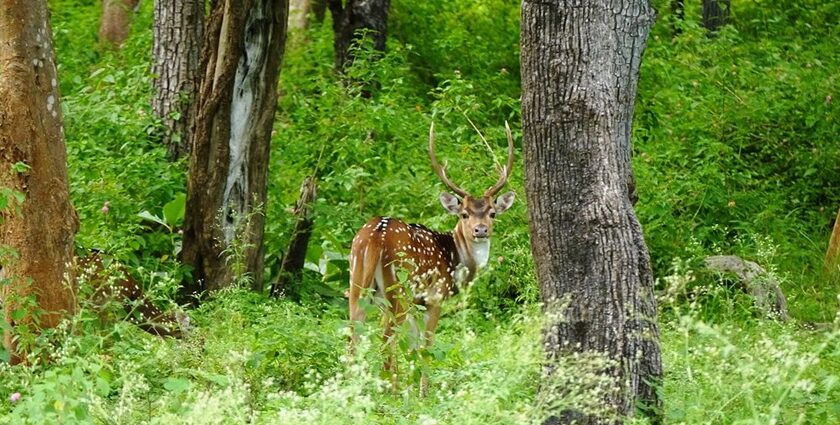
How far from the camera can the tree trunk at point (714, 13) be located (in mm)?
18938

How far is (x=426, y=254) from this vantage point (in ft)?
34.9

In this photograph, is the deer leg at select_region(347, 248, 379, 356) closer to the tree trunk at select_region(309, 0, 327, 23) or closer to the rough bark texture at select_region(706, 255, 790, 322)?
the rough bark texture at select_region(706, 255, 790, 322)

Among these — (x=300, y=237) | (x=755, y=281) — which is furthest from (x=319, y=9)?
(x=755, y=281)

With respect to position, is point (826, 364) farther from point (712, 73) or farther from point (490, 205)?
point (712, 73)

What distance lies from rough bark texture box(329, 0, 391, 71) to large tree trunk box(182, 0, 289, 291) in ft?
15.9

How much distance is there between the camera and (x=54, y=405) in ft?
20.6

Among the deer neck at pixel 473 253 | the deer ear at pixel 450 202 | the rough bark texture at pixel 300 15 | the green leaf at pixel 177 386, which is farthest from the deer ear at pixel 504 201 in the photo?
the rough bark texture at pixel 300 15

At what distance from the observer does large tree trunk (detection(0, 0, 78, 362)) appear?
8648 millimetres

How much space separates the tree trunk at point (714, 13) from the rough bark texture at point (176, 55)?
24.5ft

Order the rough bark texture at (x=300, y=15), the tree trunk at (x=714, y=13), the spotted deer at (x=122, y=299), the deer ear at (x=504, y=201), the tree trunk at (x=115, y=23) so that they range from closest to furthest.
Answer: the spotted deer at (x=122, y=299), the deer ear at (x=504, y=201), the tree trunk at (x=714, y=13), the tree trunk at (x=115, y=23), the rough bark texture at (x=300, y=15)

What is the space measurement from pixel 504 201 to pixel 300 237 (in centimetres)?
185

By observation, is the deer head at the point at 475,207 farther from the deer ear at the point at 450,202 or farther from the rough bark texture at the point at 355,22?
the rough bark texture at the point at 355,22

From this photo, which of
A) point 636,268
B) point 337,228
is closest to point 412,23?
point 337,228

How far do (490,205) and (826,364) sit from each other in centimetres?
279
